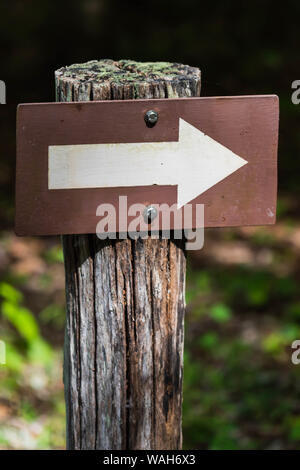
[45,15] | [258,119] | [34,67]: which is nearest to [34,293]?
[258,119]

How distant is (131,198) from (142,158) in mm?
126

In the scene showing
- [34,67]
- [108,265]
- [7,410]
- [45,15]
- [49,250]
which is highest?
[45,15]

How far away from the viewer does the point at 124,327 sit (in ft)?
6.99

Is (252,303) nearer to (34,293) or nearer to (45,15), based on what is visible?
(34,293)

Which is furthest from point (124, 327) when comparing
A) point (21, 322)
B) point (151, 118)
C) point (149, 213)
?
point (21, 322)

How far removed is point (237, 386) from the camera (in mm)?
4152

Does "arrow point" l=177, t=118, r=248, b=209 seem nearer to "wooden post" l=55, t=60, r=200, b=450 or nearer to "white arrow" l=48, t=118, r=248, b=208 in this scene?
"white arrow" l=48, t=118, r=248, b=208

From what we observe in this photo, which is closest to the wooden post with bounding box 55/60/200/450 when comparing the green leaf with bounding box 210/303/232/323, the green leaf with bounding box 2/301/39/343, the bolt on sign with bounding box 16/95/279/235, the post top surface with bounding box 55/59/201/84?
the post top surface with bounding box 55/59/201/84

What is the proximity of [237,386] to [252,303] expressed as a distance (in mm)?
1008

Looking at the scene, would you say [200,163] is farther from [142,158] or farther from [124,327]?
[124,327]

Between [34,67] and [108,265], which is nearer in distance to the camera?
[108,265]

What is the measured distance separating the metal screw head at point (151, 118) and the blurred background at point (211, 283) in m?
0.48

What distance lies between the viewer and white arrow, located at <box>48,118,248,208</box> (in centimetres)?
194

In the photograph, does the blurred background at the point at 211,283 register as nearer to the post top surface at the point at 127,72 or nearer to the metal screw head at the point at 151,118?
the post top surface at the point at 127,72
